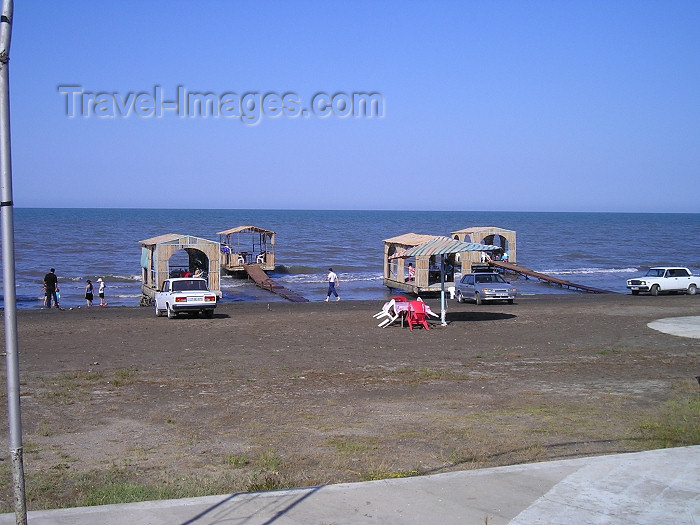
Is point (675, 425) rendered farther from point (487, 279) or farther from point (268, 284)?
point (268, 284)

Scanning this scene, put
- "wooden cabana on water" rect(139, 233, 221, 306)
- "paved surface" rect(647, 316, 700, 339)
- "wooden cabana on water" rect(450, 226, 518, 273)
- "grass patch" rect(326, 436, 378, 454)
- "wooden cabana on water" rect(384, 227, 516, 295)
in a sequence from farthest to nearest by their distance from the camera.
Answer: "wooden cabana on water" rect(450, 226, 518, 273) < "wooden cabana on water" rect(384, 227, 516, 295) < "wooden cabana on water" rect(139, 233, 221, 306) < "paved surface" rect(647, 316, 700, 339) < "grass patch" rect(326, 436, 378, 454)

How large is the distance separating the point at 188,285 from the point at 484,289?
470 inches

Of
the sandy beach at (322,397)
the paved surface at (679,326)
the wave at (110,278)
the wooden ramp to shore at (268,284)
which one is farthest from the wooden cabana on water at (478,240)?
the sandy beach at (322,397)

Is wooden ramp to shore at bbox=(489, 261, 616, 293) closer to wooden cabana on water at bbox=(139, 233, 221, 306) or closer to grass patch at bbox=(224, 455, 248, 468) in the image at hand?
wooden cabana on water at bbox=(139, 233, 221, 306)

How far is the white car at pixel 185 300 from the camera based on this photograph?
2436 cm

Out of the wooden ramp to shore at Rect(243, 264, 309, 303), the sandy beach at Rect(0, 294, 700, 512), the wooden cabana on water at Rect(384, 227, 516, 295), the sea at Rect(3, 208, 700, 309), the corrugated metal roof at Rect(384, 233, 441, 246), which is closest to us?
the sandy beach at Rect(0, 294, 700, 512)

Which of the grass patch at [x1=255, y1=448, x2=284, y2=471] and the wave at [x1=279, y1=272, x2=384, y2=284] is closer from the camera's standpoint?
the grass patch at [x1=255, y1=448, x2=284, y2=471]

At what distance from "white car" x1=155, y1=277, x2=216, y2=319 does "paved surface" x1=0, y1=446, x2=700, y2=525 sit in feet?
58.8

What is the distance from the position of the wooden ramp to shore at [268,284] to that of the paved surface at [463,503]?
92.1ft

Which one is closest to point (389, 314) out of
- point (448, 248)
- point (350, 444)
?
point (448, 248)

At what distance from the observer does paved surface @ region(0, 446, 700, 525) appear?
6375 millimetres

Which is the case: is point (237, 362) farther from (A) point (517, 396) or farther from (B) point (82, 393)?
(A) point (517, 396)

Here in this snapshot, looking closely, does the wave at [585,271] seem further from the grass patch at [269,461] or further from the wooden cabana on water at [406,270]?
the grass patch at [269,461]

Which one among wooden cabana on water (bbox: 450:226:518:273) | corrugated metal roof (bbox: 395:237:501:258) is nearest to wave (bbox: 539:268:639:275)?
wooden cabana on water (bbox: 450:226:518:273)
